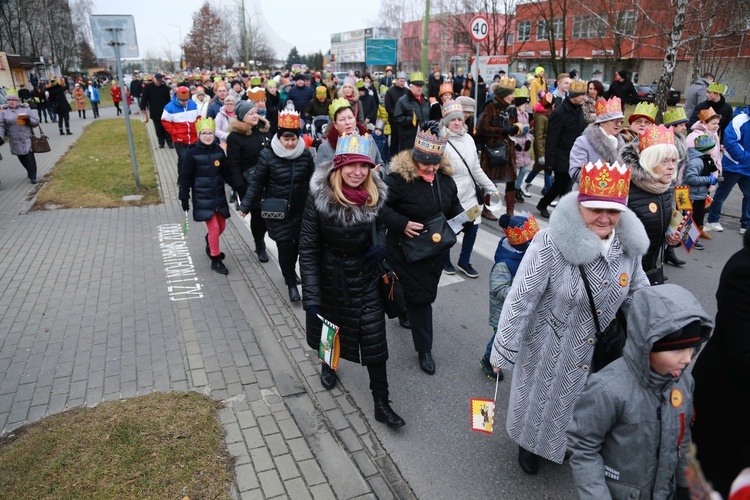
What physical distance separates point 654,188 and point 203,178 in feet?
17.1

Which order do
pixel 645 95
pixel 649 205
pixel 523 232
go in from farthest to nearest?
pixel 645 95 → pixel 649 205 → pixel 523 232

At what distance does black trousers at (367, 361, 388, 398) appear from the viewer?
397 centimetres

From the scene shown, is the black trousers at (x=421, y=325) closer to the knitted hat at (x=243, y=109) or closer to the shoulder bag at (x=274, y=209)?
the shoulder bag at (x=274, y=209)

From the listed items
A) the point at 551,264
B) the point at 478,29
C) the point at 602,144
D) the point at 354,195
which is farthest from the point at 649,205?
the point at 478,29

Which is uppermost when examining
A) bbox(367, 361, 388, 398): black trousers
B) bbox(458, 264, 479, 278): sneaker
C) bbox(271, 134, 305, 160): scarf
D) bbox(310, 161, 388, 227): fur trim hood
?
bbox(271, 134, 305, 160): scarf

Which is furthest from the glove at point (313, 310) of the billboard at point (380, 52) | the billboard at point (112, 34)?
the billboard at point (380, 52)

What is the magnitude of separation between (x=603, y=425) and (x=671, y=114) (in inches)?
236

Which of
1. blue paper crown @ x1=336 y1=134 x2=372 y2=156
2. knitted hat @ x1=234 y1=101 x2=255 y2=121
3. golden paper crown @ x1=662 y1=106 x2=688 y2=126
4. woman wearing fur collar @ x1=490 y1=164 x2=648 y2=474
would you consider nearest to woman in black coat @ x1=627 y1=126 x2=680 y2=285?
woman wearing fur collar @ x1=490 y1=164 x2=648 y2=474

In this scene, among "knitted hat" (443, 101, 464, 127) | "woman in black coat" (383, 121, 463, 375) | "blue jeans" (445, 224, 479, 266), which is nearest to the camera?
"woman in black coat" (383, 121, 463, 375)

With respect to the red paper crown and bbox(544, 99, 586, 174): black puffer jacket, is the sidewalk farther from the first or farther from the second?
bbox(544, 99, 586, 174): black puffer jacket

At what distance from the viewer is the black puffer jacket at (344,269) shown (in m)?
3.76

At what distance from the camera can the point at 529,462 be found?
11.7ft

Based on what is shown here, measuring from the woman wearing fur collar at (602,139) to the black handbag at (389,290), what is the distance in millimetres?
3540

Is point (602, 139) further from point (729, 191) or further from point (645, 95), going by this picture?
point (645, 95)
